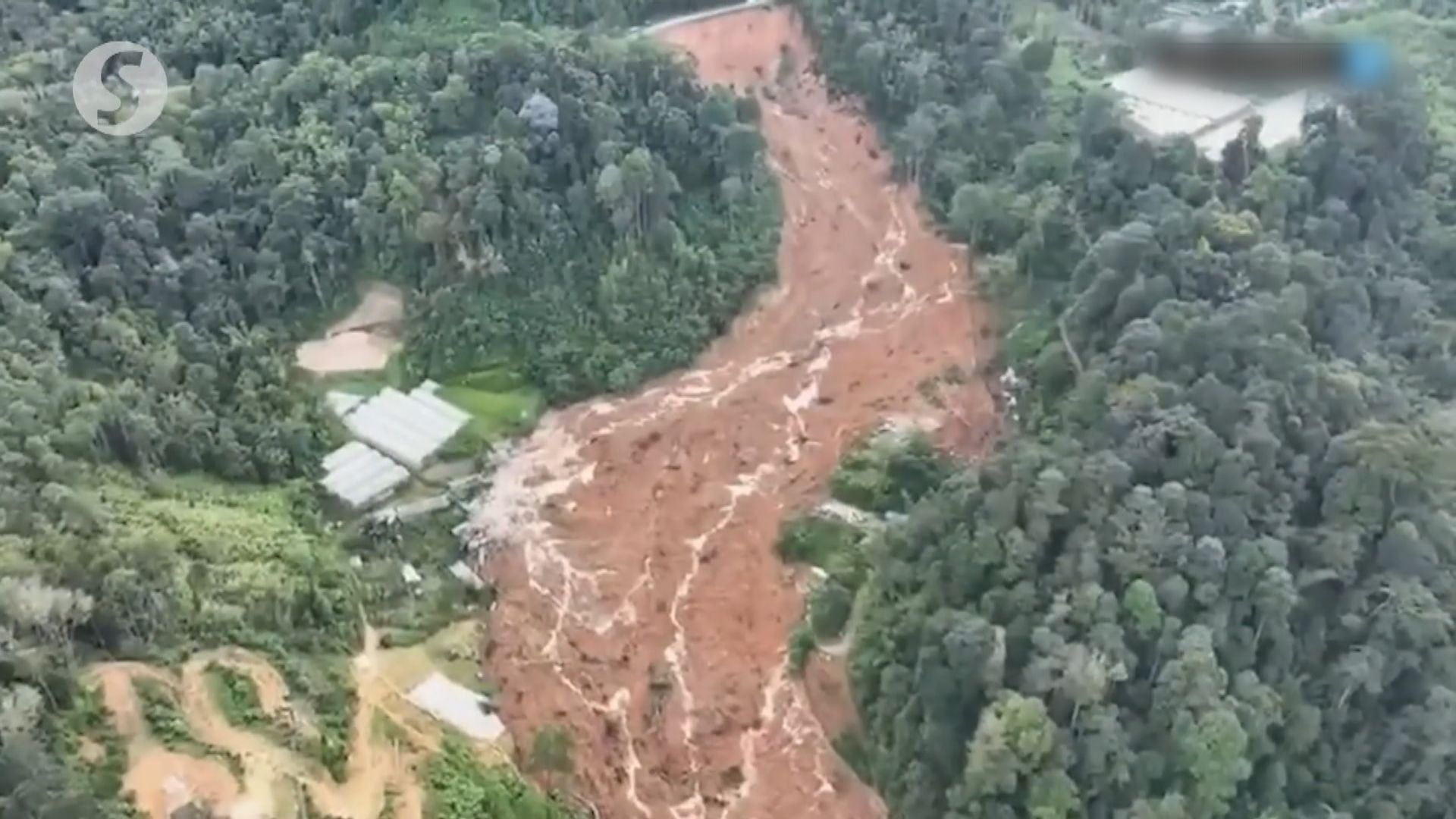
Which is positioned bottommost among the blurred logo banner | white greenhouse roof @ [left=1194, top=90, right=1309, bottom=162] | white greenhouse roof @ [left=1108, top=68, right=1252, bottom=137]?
white greenhouse roof @ [left=1194, top=90, right=1309, bottom=162]

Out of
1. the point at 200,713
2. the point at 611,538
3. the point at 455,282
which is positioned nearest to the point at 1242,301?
the point at 611,538

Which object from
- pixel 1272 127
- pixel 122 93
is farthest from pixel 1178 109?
pixel 122 93

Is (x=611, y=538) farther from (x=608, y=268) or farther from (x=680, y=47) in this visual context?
(x=680, y=47)

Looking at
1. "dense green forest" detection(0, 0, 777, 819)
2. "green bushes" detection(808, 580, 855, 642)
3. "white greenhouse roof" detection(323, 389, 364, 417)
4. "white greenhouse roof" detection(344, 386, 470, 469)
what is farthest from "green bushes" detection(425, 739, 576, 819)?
"white greenhouse roof" detection(323, 389, 364, 417)

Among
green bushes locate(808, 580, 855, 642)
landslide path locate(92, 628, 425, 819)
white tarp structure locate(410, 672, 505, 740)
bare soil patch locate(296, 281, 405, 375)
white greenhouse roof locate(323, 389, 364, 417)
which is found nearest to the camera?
landslide path locate(92, 628, 425, 819)

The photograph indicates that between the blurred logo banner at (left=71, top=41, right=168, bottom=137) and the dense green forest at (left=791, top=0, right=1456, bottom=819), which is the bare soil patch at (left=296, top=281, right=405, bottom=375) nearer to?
the blurred logo banner at (left=71, top=41, right=168, bottom=137)

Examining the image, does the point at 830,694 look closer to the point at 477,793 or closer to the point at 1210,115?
the point at 477,793
